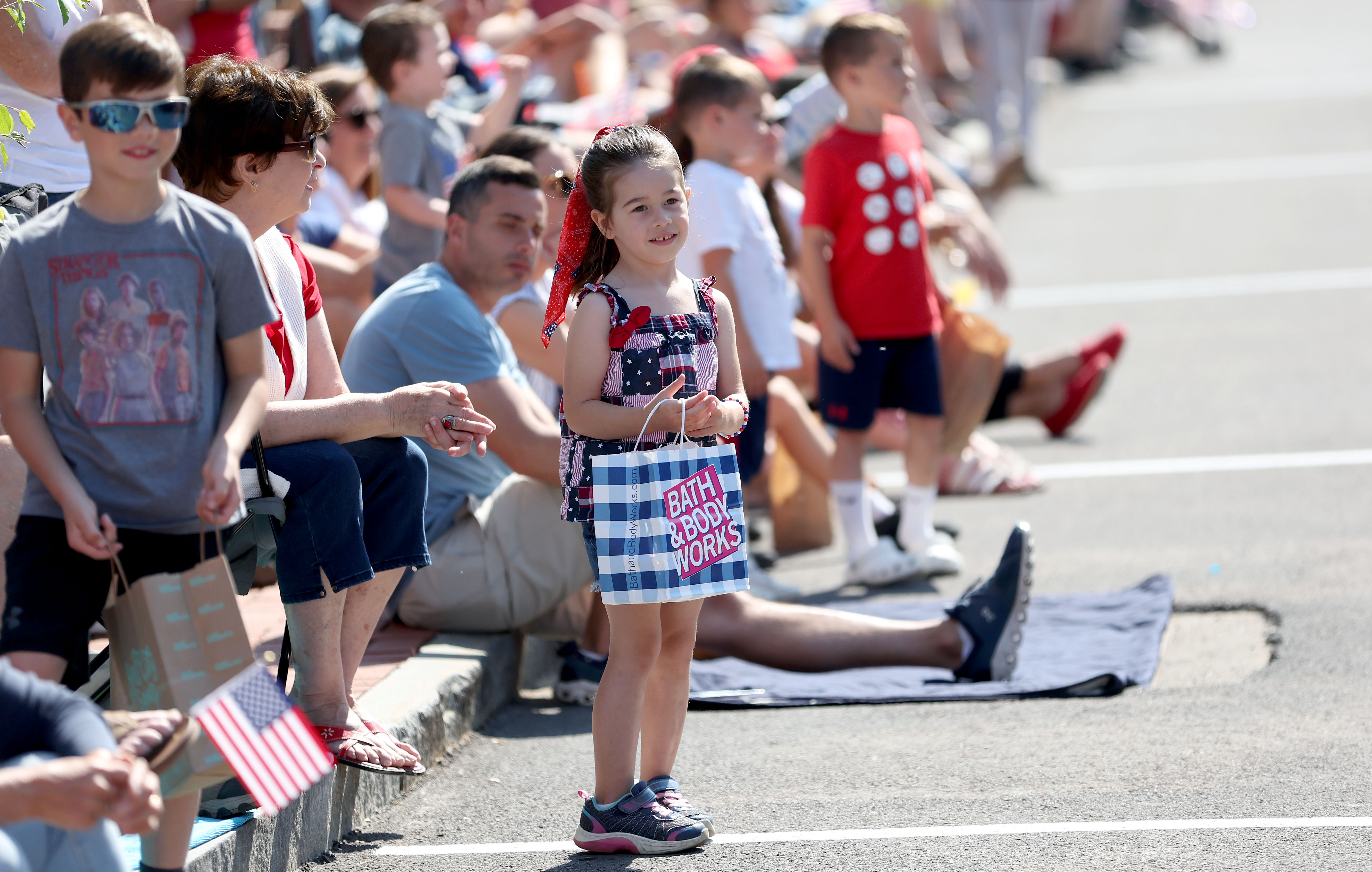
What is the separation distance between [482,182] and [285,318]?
1140 mm

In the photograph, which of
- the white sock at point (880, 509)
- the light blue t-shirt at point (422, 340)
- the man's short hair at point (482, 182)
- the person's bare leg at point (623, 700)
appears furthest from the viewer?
the white sock at point (880, 509)

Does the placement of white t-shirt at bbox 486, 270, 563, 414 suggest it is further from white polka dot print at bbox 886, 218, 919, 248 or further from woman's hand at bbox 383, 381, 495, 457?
white polka dot print at bbox 886, 218, 919, 248

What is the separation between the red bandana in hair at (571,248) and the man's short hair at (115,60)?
3.88 feet

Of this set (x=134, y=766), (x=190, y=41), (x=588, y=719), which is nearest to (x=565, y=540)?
(x=588, y=719)

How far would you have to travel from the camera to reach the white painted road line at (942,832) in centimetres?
349

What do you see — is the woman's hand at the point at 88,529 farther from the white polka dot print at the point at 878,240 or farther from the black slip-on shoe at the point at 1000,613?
the white polka dot print at the point at 878,240

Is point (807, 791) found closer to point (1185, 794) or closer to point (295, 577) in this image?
point (1185, 794)

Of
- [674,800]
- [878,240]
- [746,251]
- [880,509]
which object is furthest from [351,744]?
[880,509]

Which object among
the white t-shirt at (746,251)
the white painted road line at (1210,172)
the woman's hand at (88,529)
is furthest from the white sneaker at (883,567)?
the white painted road line at (1210,172)

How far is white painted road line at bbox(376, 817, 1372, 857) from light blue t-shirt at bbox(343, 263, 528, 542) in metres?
→ 1.08

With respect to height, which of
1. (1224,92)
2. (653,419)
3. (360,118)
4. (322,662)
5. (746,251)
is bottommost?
(322,662)

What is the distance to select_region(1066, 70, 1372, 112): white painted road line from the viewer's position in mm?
18531

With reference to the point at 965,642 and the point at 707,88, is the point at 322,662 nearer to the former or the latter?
the point at 965,642

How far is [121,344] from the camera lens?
2703 millimetres
